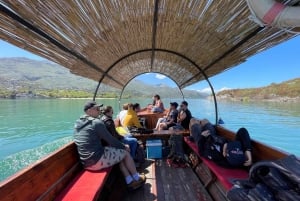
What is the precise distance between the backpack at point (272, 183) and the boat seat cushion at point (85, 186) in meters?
1.41

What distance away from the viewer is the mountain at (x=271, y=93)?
194 feet

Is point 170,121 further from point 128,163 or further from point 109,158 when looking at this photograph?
point 109,158

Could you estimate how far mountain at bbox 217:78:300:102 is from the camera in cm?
5911

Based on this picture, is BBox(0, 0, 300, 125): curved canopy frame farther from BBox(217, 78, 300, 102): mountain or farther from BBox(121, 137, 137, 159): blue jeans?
BBox(217, 78, 300, 102): mountain

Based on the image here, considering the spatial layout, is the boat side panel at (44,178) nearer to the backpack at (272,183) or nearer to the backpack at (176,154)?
the backpack at (272,183)

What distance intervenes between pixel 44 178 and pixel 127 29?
3.02 meters

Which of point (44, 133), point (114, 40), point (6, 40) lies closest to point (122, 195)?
point (6, 40)

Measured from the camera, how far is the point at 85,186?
2725 mm

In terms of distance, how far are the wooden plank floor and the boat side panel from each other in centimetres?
97

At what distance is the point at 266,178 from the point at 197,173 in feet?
8.05

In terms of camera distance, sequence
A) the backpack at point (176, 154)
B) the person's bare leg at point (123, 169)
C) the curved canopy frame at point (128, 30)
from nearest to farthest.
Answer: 1. the curved canopy frame at point (128, 30)
2. the person's bare leg at point (123, 169)
3. the backpack at point (176, 154)

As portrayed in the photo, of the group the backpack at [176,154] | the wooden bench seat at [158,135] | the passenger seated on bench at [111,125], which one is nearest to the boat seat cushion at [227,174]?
the backpack at [176,154]

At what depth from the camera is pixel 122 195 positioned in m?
3.49

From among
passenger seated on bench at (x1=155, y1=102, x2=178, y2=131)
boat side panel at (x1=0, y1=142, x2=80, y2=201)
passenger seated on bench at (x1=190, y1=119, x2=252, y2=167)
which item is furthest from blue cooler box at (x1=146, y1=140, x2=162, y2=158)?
boat side panel at (x1=0, y1=142, x2=80, y2=201)
